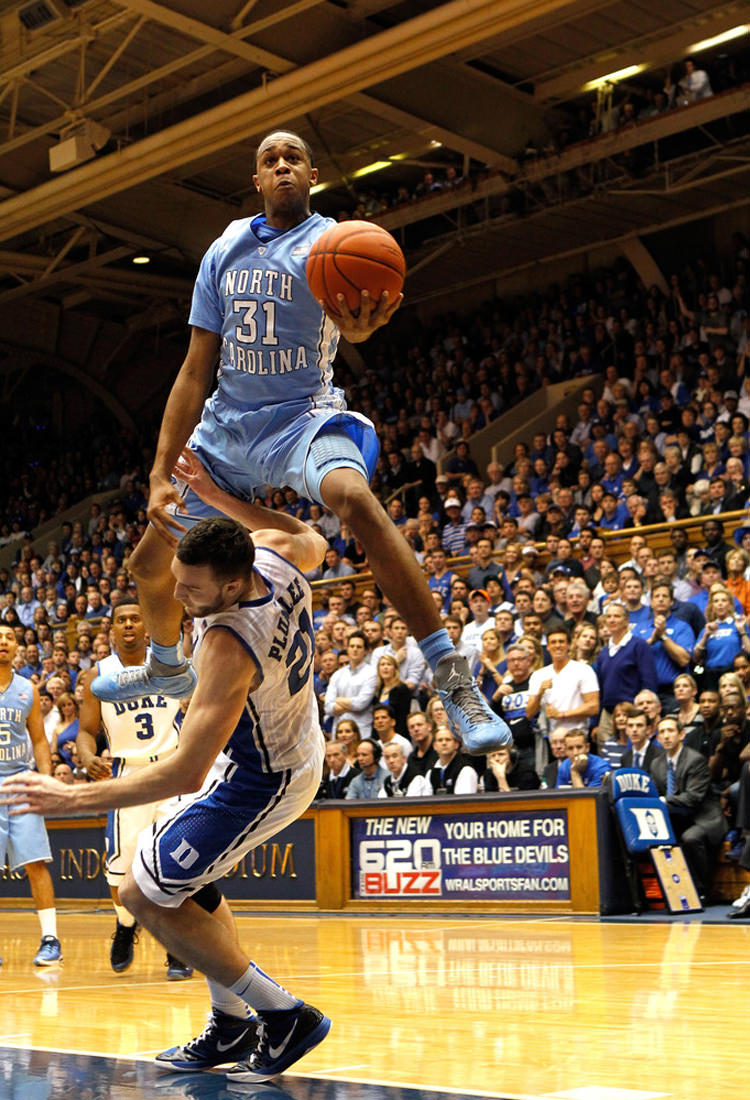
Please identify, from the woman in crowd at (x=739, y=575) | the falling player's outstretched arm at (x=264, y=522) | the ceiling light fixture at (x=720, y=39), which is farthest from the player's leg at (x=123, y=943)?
the ceiling light fixture at (x=720, y=39)

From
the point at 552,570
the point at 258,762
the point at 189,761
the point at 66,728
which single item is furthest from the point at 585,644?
the point at 189,761

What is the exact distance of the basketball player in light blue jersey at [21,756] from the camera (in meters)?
9.26

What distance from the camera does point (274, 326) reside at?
16.7 feet

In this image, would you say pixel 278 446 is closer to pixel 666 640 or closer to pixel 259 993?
pixel 259 993

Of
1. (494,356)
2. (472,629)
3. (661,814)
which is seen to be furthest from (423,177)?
(661,814)

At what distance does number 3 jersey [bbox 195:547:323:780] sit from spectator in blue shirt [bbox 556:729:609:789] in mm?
6293

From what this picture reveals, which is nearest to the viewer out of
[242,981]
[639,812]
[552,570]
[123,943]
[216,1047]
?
[242,981]

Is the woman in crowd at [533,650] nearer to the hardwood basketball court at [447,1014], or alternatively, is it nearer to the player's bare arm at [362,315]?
the hardwood basketball court at [447,1014]

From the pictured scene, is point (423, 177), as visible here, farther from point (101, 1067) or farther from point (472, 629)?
point (101, 1067)

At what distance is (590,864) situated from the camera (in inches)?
399

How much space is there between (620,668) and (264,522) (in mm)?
6459

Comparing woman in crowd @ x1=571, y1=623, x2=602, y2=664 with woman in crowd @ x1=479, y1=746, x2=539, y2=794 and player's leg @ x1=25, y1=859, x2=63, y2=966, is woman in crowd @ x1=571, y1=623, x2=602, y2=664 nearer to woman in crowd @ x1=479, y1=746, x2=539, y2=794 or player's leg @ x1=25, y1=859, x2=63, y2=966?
woman in crowd @ x1=479, y1=746, x2=539, y2=794

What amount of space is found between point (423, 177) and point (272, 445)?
17.3m

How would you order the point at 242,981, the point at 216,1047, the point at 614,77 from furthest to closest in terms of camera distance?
the point at 614,77 → the point at 216,1047 → the point at 242,981
